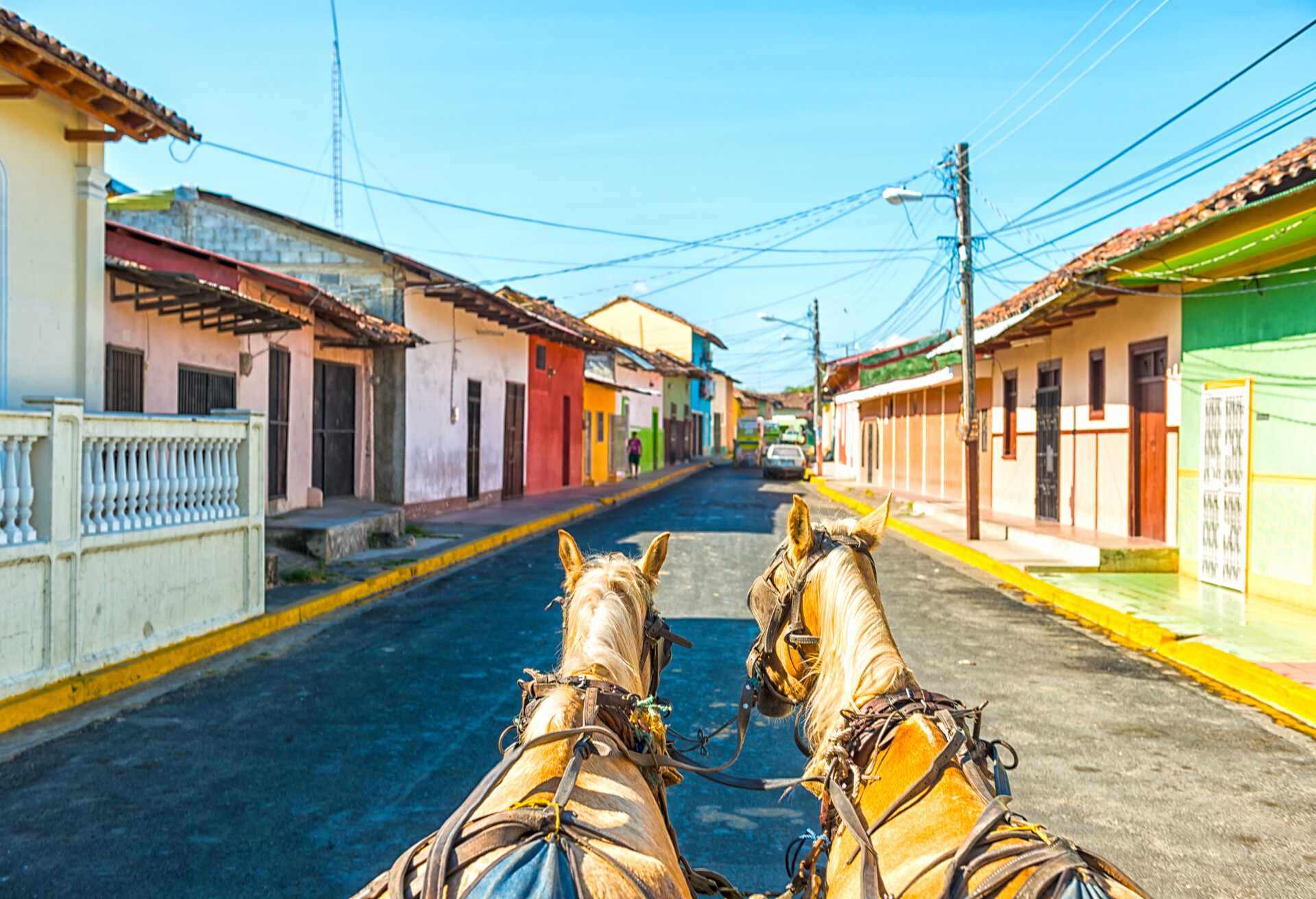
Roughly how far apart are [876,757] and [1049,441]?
52.6 feet

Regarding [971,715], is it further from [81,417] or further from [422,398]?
[422,398]

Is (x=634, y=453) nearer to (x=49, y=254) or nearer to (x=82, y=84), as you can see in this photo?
(x=49, y=254)


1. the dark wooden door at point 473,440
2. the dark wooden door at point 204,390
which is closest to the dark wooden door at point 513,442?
the dark wooden door at point 473,440

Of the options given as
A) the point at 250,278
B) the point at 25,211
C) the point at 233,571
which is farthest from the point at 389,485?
the point at 25,211

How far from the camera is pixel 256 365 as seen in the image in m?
13.5

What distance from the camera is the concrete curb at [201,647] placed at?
6.05 m

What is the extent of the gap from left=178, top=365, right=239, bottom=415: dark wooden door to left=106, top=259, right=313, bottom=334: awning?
0.63m

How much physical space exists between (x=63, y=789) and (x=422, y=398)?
1404 cm

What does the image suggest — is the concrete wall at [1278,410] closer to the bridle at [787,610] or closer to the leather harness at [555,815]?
the bridle at [787,610]

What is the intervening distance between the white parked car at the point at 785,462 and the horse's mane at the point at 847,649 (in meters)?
36.1

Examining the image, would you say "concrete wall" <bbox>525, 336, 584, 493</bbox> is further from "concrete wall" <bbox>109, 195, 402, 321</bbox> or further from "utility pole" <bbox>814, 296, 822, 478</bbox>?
"utility pole" <bbox>814, 296, 822, 478</bbox>

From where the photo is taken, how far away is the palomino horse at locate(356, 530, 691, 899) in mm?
1717

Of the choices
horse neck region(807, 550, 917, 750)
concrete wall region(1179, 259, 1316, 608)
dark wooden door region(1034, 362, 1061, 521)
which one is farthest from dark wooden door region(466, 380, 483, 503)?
horse neck region(807, 550, 917, 750)

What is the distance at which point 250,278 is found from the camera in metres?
11.5
